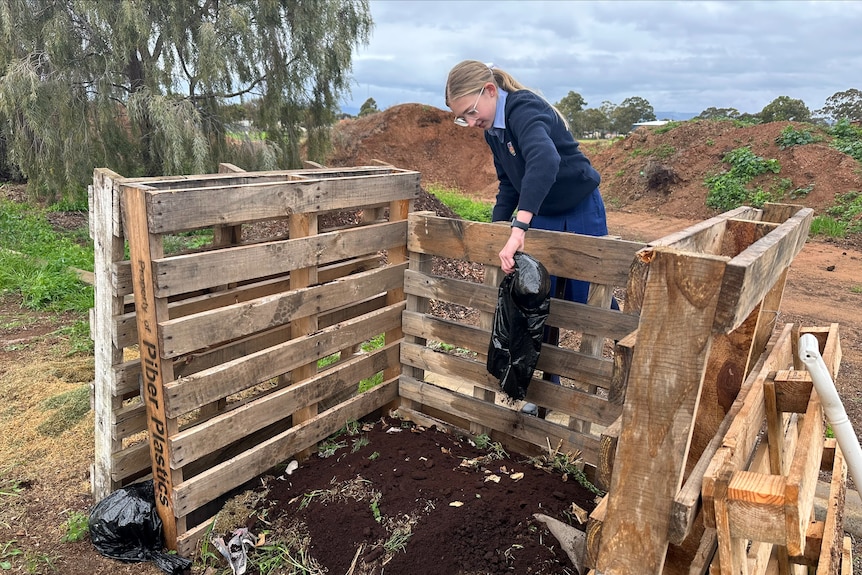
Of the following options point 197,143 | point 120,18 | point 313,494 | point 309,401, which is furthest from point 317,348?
point 120,18

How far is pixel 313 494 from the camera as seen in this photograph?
10.9ft

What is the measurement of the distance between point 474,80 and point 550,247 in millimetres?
1057

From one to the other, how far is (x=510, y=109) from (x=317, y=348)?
183 centimetres

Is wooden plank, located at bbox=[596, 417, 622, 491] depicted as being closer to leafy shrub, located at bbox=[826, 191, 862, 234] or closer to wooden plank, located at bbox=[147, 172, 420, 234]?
wooden plank, located at bbox=[147, 172, 420, 234]

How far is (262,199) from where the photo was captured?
309 cm

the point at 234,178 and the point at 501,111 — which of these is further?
the point at 501,111

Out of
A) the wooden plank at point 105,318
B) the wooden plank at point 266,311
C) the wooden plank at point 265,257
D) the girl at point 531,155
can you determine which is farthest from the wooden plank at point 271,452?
the girl at point 531,155

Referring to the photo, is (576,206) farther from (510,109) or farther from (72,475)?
(72,475)

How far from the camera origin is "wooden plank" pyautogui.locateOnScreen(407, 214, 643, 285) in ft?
10.4

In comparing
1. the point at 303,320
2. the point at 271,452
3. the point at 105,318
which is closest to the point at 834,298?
the point at 303,320

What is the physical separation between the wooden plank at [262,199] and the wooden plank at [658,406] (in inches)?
82.6

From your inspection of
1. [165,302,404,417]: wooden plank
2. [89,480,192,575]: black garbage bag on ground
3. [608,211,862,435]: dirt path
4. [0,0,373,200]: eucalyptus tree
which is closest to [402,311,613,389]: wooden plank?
[165,302,404,417]: wooden plank

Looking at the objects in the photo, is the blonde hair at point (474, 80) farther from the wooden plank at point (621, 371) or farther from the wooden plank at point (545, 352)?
the wooden plank at point (621, 371)

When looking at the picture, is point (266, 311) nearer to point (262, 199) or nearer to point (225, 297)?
point (225, 297)
